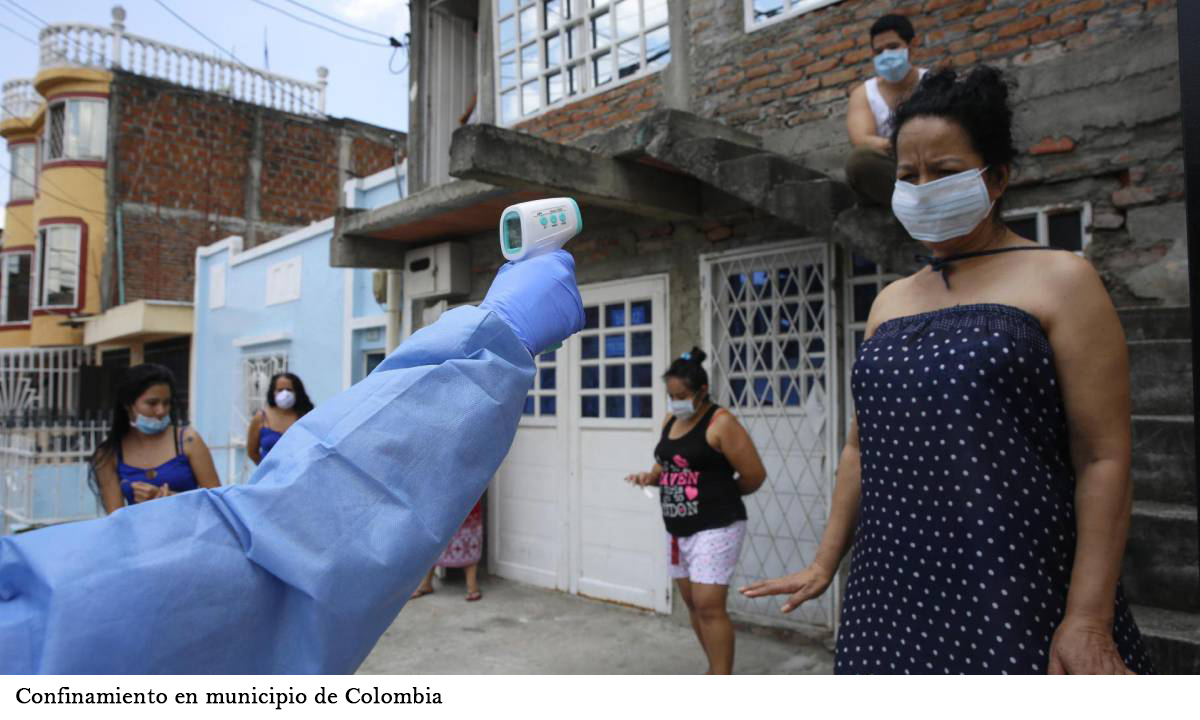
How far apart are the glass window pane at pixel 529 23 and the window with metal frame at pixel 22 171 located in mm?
Result: 16962

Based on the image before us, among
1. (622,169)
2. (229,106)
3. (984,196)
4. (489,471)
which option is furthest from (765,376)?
(229,106)

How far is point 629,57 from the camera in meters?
6.06

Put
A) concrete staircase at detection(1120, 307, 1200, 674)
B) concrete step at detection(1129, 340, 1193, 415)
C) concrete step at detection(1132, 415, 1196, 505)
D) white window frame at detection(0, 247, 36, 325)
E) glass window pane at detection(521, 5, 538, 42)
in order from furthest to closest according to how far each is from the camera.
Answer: white window frame at detection(0, 247, 36, 325)
glass window pane at detection(521, 5, 538, 42)
concrete step at detection(1129, 340, 1193, 415)
concrete step at detection(1132, 415, 1196, 505)
concrete staircase at detection(1120, 307, 1200, 674)

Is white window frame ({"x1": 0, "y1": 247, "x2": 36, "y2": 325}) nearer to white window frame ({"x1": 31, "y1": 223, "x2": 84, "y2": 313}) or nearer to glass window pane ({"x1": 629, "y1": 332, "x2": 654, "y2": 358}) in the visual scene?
white window frame ({"x1": 31, "y1": 223, "x2": 84, "y2": 313})

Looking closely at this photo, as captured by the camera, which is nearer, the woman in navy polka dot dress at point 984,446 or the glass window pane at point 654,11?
the woman in navy polka dot dress at point 984,446

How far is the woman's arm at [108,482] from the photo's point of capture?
12.3 feet

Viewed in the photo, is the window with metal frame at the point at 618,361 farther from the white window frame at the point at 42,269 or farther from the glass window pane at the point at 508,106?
the white window frame at the point at 42,269

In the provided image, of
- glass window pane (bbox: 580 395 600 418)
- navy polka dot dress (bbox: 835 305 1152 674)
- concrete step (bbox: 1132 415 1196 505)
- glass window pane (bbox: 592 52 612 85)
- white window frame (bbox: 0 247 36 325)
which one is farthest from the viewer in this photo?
white window frame (bbox: 0 247 36 325)

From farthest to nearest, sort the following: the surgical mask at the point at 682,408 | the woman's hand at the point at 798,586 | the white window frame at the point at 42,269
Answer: the white window frame at the point at 42,269
the surgical mask at the point at 682,408
the woman's hand at the point at 798,586

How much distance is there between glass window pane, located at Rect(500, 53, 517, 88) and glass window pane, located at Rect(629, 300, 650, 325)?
2300 mm

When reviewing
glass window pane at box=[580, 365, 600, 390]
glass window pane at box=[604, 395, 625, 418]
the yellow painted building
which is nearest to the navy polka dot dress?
glass window pane at box=[604, 395, 625, 418]

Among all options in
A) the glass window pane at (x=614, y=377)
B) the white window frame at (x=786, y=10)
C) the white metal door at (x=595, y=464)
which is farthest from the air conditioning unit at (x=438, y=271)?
the white window frame at (x=786, y=10)

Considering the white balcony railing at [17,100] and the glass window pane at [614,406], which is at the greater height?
the white balcony railing at [17,100]

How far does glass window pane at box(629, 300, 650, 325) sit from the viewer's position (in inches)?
240
